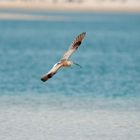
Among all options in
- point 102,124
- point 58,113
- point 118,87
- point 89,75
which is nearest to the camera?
point 102,124

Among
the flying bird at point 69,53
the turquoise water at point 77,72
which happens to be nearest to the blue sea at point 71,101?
the turquoise water at point 77,72

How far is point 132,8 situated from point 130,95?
167362 millimetres

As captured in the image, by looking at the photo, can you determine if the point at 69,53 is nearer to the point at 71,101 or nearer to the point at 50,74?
the point at 50,74

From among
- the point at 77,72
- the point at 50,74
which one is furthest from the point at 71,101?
the point at 77,72

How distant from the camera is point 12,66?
43.7 metres

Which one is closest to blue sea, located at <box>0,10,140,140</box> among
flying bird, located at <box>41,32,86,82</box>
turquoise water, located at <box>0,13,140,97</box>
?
turquoise water, located at <box>0,13,140,97</box>

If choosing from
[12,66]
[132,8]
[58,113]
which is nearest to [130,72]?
[12,66]

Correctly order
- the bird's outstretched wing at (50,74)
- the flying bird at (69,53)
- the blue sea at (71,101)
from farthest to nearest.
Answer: the blue sea at (71,101) < the flying bird at (69,53) < the bird's outstretched wing at (50,74)

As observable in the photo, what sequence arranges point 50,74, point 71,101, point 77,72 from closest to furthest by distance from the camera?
point 50,74
point 71,101
point 77,72

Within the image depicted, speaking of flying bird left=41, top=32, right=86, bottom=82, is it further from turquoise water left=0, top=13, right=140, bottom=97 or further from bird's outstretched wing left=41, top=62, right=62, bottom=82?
turquoise water left=0, top=13, right=140, bottom=97

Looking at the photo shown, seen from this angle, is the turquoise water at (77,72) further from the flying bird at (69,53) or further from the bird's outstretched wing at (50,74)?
the bird's outstretched wing at (50,74)

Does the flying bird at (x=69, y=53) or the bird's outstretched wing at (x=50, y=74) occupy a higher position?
the flying bird at (x=69, y=53)

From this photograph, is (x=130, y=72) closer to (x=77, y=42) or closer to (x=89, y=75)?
(x=89, y=75)

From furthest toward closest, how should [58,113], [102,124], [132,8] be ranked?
1. [132,8]
2. [58,113]
3. [102,124]
